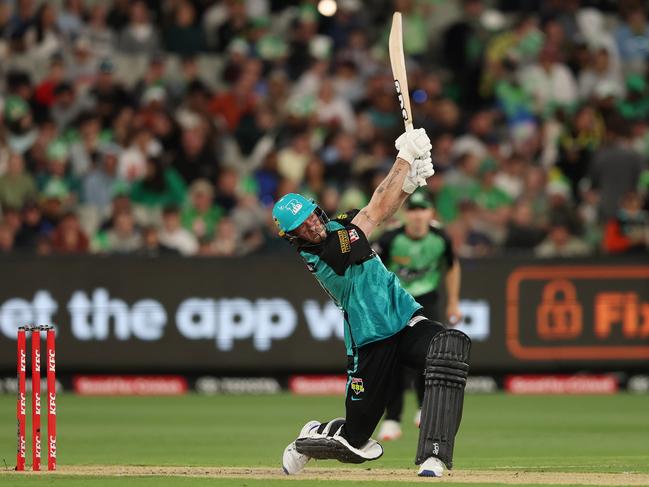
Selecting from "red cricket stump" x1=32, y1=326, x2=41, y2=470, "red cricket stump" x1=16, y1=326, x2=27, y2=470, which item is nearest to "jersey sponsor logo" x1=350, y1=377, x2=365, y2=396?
"red cricket stump" x1=32, y1=326, x2=41, y2=470

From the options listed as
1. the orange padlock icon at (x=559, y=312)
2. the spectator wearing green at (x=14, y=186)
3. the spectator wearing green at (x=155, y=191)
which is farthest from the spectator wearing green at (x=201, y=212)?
the orange padlock icon at (x=559, y=312)

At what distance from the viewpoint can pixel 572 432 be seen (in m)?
14.1

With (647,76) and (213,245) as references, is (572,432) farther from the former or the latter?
(647,76)

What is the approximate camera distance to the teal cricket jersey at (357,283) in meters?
9.51

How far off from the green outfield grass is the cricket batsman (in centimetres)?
52

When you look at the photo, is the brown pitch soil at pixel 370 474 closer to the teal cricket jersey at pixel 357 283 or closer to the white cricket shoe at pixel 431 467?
the white cricket shoe at pixel 431 467

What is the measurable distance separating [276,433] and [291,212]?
5.12 m

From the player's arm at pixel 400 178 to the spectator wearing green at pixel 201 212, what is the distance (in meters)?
9.66

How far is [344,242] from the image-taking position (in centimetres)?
950

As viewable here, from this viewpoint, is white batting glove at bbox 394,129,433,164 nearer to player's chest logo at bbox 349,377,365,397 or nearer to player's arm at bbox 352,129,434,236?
player's arm at bbox 352,129,434,236

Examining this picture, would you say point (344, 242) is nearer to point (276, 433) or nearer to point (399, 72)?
point (399, 72)

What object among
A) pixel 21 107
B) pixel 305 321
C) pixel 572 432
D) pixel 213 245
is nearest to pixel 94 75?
pixel 21 107

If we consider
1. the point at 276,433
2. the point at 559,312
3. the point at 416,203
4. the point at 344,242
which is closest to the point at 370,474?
the point at 344,242

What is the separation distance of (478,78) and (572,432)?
9.23 meters
